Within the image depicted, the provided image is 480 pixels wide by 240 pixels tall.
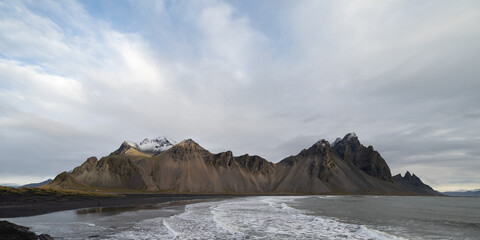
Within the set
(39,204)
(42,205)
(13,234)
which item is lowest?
(42,205)

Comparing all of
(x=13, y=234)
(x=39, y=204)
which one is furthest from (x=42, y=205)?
(x=13, y=234)

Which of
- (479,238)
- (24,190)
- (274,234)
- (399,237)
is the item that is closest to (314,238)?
(274,234)

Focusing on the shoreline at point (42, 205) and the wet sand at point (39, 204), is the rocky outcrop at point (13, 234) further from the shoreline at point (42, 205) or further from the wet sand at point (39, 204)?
the wet sand at point (39, 204)

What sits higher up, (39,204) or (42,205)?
(39,204)

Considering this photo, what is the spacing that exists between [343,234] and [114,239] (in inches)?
849

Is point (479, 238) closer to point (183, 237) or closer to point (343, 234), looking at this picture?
point (343, 234)

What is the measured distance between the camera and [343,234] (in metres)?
26.8

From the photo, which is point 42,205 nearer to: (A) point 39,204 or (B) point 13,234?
(A) point 39,204

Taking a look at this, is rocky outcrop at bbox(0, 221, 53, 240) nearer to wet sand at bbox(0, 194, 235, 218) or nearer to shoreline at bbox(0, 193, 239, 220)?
shoreline at bbox(0, 193, 239, 220)

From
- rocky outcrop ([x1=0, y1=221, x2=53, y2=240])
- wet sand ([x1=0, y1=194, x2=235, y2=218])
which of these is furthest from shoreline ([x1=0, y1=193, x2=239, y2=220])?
rocky outcrop ([x1=0, y1=221, x2=53, y2=240])

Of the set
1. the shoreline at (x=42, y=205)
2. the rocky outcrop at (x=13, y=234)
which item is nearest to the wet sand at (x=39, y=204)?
the shoreline at (x=42, y=205)

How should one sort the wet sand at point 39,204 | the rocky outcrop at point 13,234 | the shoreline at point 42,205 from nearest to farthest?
the rocky outcrop at point 13,234, the shoreline at point 42,205, the wet sand at point 39,204

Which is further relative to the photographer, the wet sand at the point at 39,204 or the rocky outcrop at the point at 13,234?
the wet sand at the point at 39,204

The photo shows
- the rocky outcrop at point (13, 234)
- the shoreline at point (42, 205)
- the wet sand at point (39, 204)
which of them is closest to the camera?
the rocky outcrop at point (13, 234)
